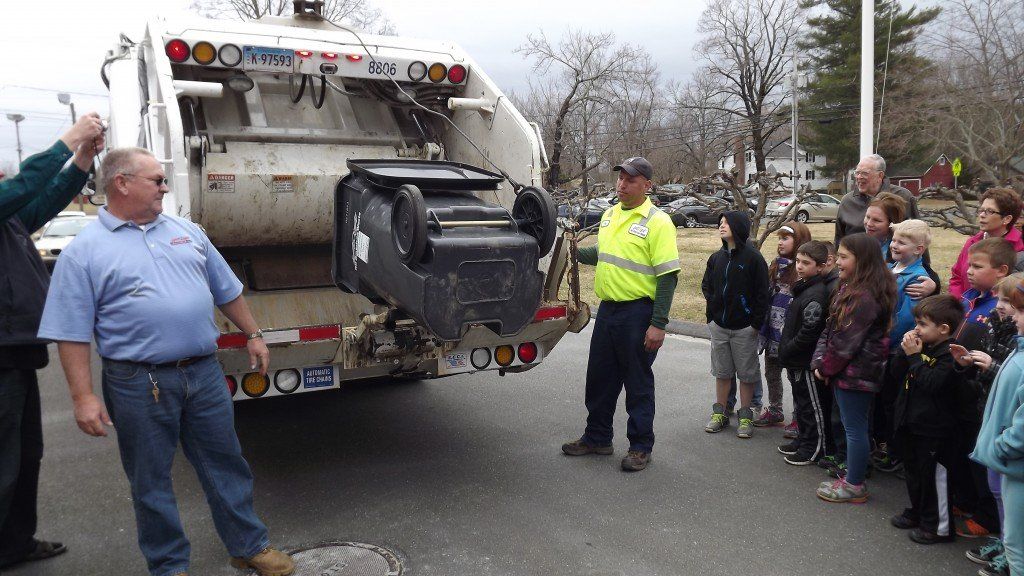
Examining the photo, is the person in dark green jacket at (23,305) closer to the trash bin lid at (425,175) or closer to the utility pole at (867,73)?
the trash bin lid at (425,175)

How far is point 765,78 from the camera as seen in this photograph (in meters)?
46.0

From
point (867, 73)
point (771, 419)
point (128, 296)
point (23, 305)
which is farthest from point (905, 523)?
point (867, 73)

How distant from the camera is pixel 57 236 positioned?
1530cm

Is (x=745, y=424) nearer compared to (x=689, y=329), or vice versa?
(x=745, y=424)

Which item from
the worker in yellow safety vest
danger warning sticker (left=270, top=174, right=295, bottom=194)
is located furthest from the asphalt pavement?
danger warning sticker (left=270, top=174, right=295, bottom=194)

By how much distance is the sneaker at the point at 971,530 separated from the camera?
3607 mm

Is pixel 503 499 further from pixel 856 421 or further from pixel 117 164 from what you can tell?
pixel 117 164

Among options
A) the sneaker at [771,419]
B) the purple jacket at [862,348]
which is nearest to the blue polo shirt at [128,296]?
the purple jacket at [862,348]

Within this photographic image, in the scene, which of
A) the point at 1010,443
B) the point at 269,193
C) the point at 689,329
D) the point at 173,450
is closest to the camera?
the point at 1010,443

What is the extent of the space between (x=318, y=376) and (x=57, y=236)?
13634 mm

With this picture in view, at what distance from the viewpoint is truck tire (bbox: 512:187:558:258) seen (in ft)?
12.4

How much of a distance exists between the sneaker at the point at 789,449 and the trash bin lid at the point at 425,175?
7.75 ft

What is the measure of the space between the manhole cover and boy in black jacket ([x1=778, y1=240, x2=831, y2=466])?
2439mm

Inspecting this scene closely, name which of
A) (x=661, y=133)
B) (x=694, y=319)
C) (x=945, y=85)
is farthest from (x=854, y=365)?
(x=661, y=133)
